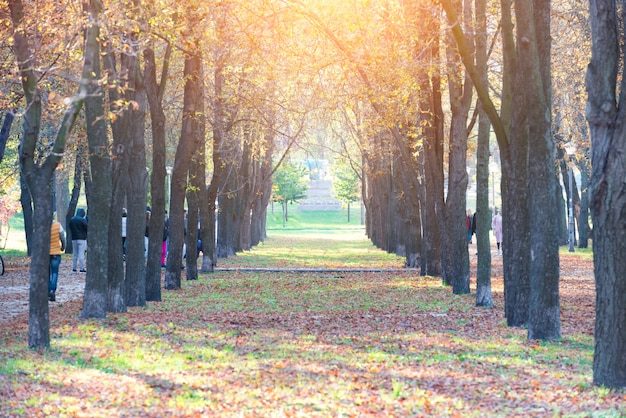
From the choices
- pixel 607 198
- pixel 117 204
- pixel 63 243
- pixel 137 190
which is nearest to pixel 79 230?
pixel 63 243

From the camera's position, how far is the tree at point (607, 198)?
30.3 feet

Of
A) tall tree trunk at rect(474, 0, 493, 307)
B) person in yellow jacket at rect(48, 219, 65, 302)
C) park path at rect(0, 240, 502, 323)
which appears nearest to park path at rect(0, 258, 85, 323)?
park path at rect(0, 240, 502, 323)

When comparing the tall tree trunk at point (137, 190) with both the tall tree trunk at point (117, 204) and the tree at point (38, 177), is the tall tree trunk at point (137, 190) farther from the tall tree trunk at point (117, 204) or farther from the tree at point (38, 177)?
the tree at point (38, 177)

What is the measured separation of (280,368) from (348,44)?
34.8 feet

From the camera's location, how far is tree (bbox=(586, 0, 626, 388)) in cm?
923

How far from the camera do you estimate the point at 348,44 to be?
19.9 metres

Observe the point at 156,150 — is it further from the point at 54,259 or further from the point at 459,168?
the point at 459,168

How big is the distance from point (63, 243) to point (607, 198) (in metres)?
14.0

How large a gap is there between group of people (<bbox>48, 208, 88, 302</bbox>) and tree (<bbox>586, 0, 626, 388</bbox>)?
1080cm

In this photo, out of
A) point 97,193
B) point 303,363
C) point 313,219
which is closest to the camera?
point 303,363

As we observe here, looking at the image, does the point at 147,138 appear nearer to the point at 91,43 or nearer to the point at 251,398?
the point at 91,43

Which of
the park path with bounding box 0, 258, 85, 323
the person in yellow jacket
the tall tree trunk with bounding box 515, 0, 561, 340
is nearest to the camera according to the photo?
the tall tree trunk with bounding box 515, 0, 561, 340

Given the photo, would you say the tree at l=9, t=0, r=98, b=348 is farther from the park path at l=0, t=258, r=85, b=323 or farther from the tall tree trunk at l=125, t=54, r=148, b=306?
the tall tree trunk at l=125, t=54, r=148, b=306

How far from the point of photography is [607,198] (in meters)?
9.26
